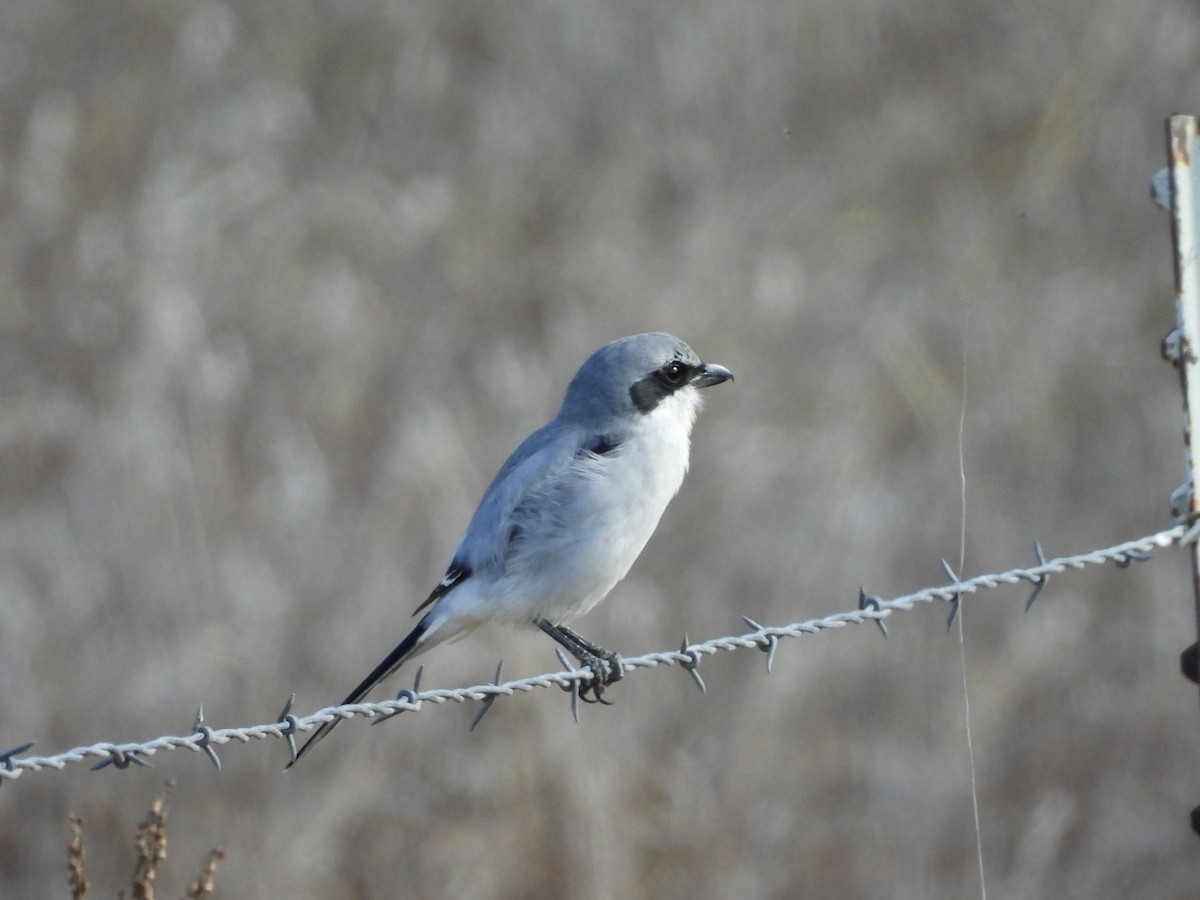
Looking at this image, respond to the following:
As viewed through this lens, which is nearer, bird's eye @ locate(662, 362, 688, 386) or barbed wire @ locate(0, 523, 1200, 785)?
barbed wire @ locate(0, 523, 1200, 785)

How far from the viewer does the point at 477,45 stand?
8109 millimetres

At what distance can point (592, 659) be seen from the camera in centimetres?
376

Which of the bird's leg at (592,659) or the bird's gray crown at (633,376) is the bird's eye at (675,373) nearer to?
the bird's gray crown at (633,376)

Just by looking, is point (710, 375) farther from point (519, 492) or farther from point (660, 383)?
point (519, 492)

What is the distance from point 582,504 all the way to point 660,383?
0.41 m

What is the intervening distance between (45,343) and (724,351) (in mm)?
2981

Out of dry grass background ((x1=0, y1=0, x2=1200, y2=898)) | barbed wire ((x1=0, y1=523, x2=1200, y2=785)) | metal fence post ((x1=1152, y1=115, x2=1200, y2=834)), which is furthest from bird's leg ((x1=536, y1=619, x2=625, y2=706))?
dry grass background ((x1=0, y1=0, x2=1200, y2=898))

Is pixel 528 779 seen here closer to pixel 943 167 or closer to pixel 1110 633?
pixel 1110 633

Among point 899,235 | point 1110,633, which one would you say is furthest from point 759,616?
point 899,235

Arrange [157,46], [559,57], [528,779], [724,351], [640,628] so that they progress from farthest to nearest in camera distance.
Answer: [559,57], [157,46], [724,351], [640,628], [528,779]

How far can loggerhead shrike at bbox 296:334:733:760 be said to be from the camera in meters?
3.60

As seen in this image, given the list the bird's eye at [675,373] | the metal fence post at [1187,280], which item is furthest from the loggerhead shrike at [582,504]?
the metal fence post at [1187,280]

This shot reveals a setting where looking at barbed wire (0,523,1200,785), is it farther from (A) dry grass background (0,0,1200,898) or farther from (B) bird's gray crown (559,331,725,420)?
(A) dry grass background (0,0,1200,898)

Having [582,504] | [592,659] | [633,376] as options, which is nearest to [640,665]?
[582,504]
